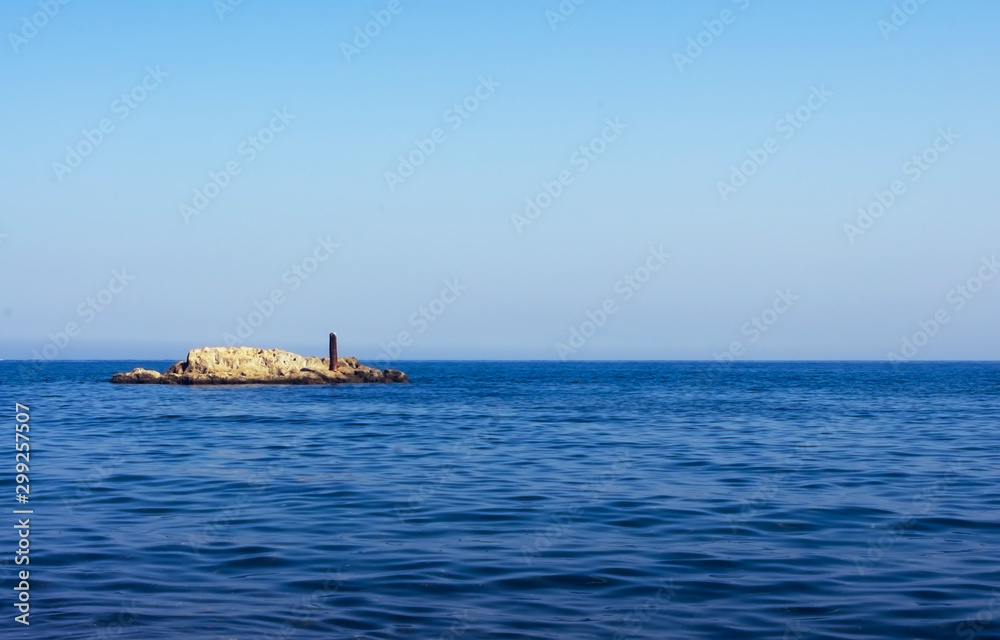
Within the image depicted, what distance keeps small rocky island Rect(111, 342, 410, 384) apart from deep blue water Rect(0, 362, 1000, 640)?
148 ft

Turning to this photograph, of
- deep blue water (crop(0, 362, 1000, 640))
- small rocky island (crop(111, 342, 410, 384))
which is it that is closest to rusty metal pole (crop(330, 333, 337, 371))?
small rocky island (crop(111, 342, 410, 384))

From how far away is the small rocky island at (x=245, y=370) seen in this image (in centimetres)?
7506

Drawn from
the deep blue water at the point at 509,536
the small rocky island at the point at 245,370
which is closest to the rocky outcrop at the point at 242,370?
the small rocky island at the point at 245,370

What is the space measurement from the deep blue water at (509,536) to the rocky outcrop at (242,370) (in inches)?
1779

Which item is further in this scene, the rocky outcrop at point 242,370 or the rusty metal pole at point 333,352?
the rusty metal pole at point 333,352

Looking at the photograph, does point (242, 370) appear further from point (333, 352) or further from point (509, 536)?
point (509, 536)

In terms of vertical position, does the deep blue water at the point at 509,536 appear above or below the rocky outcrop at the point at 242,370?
below

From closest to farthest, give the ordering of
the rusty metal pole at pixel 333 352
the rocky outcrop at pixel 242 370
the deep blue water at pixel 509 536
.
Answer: the deep blue water at pixel 509 536 → the rocky outcrop at pixel 242 370 → the rusty metal pole at pixel 333 352

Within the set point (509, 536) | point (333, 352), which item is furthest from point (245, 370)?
point (509, 536)

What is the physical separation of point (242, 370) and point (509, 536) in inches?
2571

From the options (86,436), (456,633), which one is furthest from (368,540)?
(86,436)

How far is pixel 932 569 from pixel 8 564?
12.1 metres

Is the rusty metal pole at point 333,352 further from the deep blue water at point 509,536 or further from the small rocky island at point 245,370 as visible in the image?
the deep blue water at point 509,536

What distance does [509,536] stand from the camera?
14.2 meters
